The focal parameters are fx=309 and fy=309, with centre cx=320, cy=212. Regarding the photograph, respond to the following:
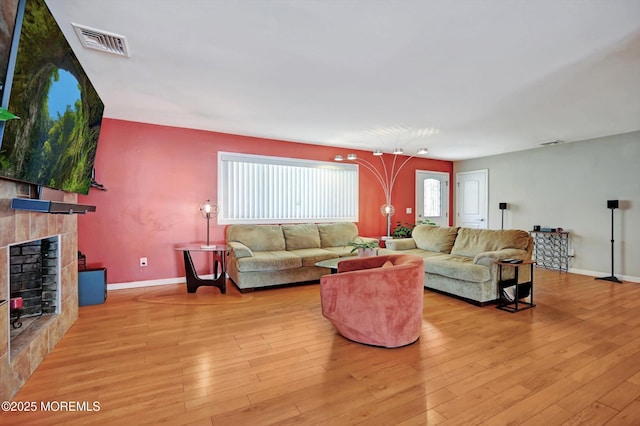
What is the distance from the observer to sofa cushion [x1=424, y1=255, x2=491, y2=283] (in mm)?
3571

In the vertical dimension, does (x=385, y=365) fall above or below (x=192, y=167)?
below

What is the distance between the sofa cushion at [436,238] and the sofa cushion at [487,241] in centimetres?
11

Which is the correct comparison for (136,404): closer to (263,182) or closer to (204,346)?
(204,346)

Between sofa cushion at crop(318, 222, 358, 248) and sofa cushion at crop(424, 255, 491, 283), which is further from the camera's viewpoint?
sofa cushion at crop(318, 222, 358, 248)

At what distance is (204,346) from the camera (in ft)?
8.44

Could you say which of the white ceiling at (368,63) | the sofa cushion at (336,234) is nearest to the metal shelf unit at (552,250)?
the white ceiling at (368,63)

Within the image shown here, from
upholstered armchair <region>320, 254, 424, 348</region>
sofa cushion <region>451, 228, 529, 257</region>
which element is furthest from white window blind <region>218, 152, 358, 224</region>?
upholstered armchair <region>320, 254, 424, 348</region>

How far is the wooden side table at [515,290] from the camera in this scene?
138 inches

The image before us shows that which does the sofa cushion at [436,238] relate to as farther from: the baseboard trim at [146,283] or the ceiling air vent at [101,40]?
the ceiling air vent at [101,40]

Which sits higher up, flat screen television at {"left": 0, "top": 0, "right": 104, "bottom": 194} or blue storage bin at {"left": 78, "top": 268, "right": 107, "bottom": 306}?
flat screen television at {"left": 0, "top": 0, "right": 104, "bottom": 194}

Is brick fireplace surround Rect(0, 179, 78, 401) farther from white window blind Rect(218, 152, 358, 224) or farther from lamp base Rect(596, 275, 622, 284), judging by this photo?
lamp base Rect(596, 275, 622, 284)

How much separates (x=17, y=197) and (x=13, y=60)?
0.91m

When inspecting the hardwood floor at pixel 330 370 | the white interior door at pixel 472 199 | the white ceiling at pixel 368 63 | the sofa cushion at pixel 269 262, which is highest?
the white ceiling at pixel 368 63

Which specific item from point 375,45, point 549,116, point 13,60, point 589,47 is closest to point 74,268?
point 13,60
